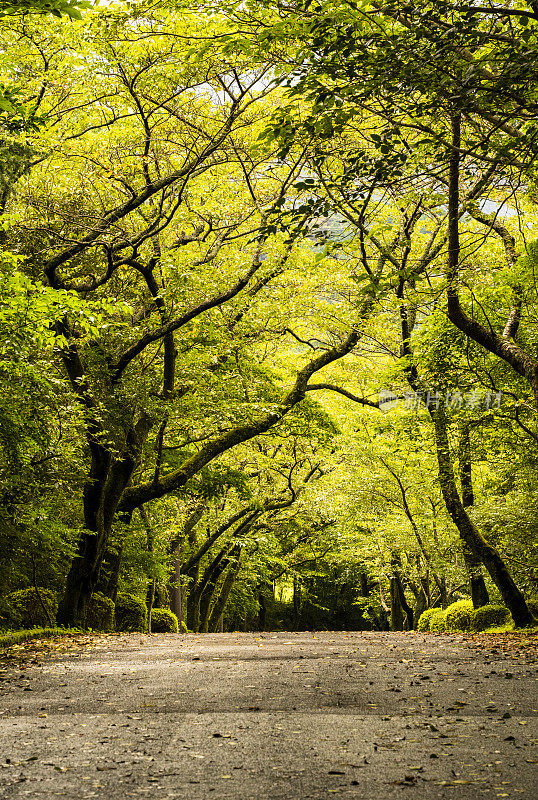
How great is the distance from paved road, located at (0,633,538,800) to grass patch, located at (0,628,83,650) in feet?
8.91

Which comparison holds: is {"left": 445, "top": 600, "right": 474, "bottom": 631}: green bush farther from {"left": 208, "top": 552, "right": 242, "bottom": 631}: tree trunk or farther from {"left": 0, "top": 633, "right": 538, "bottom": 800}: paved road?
{"left": 208, "top": 552, "right": 242, "bottom": 631}: tree trunk

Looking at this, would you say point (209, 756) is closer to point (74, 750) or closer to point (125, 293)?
point (74, 750)

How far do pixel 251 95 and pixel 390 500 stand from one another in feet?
49.3

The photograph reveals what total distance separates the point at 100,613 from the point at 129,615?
4.44m

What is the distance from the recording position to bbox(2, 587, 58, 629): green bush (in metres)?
13.1

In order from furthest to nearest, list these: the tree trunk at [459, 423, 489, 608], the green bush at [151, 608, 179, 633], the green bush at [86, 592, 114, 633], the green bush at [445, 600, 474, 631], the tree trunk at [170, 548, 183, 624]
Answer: the tree trunk at [170, 548, 183, 624]
the green bush at [151, 608, 179, 633]
the green bush at [445, 600, 474, 631]
the green bush at [86, 592, 114, 633]
the tree trunk at [459, 423, 489, 608]

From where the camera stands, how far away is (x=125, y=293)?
567 inches

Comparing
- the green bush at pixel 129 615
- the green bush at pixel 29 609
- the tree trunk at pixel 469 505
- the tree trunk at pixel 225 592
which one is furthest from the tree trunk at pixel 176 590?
the tree trunk at pixel 469 505

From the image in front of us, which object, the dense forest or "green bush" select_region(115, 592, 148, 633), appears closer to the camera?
the dense forest

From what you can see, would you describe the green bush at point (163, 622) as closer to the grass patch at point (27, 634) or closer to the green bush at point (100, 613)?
the green bush at point (100, 613)

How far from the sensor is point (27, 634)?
10.9 metres

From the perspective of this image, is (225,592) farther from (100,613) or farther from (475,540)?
(475,540)

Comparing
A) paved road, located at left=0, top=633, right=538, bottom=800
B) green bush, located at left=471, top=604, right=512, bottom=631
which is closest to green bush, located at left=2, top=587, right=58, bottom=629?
paved road, located at left=0, top=633, right=538, bottom=800

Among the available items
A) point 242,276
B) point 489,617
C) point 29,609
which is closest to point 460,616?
point 489,617
